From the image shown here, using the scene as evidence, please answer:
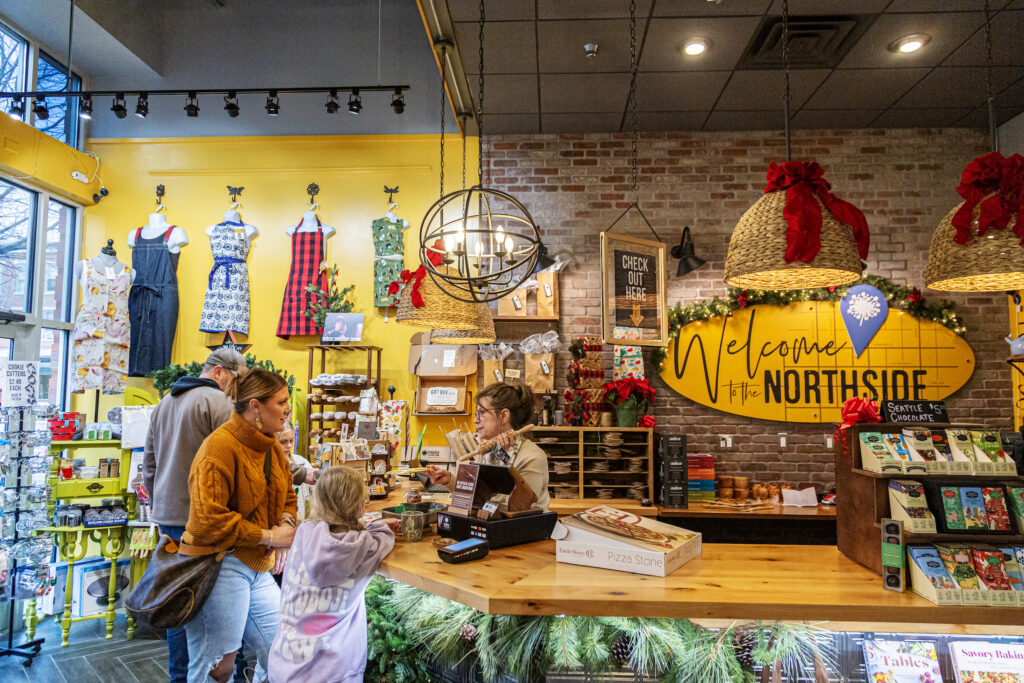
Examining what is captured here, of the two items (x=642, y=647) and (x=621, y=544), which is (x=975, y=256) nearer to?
(x=621, y=544)

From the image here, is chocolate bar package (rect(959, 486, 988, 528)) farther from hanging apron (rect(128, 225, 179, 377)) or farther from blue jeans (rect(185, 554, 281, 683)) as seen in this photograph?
hanging apron (rect(128, 225, 179, 377))

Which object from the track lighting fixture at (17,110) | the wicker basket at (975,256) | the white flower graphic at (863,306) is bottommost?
the wicker basket at (975,256)

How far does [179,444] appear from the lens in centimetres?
296

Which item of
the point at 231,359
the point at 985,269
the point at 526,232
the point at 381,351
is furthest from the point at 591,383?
the point at 985,269

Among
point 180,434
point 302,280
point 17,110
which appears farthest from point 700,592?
point 17,110

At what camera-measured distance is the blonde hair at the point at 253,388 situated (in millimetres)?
2508

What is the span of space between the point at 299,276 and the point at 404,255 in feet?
3.21

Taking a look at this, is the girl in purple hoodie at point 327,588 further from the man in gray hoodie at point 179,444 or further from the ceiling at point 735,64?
the ceiling at point 735,64

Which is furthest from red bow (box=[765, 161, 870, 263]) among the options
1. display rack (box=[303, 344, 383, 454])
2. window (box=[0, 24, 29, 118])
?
window (box=[0, 24, 29, 118])

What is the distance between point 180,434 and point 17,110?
3995 millimetres

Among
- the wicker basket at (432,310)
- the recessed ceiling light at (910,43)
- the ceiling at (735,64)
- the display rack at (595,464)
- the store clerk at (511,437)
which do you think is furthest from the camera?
the display rack at (595,464)

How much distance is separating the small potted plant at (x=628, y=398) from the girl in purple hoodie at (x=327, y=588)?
3002 millimetres

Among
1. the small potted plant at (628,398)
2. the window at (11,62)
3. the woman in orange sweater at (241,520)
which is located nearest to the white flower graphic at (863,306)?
the small potted plant at (628,398)

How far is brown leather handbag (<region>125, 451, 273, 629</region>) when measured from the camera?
241cm
